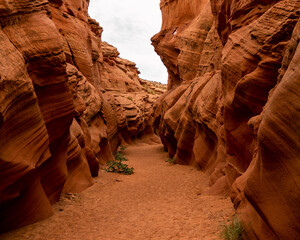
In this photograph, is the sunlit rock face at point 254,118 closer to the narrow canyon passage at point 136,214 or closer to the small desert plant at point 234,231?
the small desert plant at point 234,231

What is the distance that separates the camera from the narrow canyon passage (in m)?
5.49

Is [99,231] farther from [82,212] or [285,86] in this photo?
[285,86]

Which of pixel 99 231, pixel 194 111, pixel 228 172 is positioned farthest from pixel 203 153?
pixel 99 231

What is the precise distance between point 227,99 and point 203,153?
5.67m

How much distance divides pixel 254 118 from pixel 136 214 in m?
4.30

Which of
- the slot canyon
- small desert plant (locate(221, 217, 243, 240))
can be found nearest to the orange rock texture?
the slot canyon

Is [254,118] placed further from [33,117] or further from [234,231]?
[33,117]

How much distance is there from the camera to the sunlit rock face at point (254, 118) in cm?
320

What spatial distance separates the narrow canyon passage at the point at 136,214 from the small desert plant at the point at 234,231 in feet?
0.62

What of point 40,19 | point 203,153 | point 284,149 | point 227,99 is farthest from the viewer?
point 203,153

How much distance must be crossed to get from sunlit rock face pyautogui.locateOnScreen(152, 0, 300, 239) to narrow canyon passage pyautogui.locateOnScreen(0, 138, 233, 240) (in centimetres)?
90

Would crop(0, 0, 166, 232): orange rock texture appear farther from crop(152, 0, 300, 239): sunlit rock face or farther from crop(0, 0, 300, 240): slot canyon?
crop(152, 0, 300, 239): sunlit rock face

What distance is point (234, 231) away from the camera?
440 cm

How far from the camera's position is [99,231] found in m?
6.00
